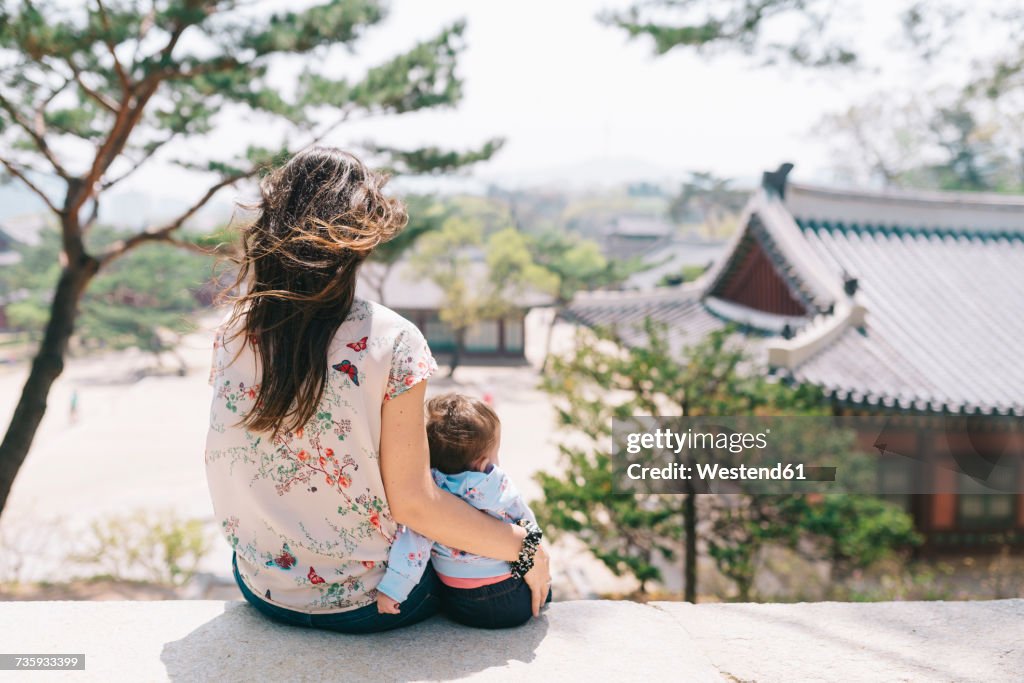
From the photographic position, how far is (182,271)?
990 inches

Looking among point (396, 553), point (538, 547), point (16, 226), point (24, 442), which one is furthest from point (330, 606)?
point (16, 226)

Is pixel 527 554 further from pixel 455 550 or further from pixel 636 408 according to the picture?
pixel 636 408

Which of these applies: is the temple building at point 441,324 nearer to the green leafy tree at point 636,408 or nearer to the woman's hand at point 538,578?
the green leafy tree at point 636,408

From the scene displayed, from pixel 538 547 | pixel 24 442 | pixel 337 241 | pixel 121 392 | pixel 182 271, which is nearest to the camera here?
pixel 337 241

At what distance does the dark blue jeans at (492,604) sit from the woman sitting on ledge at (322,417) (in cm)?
8

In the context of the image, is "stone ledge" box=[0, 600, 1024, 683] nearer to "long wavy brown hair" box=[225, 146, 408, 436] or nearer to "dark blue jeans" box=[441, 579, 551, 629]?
"dark blue jeans" box=[441, 579, 551, 629]

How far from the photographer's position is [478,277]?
21922 mm

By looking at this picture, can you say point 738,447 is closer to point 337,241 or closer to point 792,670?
point 792,670

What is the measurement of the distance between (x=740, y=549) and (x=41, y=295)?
27666 millimetres

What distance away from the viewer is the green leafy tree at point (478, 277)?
20.6 meters

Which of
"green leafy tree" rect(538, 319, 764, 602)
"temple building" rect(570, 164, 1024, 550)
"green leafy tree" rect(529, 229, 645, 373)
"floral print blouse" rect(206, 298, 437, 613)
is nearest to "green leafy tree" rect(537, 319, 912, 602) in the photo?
"green leafy tree" rect(538, 319, 764, 602)

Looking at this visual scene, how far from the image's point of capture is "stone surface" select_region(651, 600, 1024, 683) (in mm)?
1353

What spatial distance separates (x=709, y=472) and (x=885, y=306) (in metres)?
2.74

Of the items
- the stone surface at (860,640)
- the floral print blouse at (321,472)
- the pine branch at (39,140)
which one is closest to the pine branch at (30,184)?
the pine branch at (39,140)
